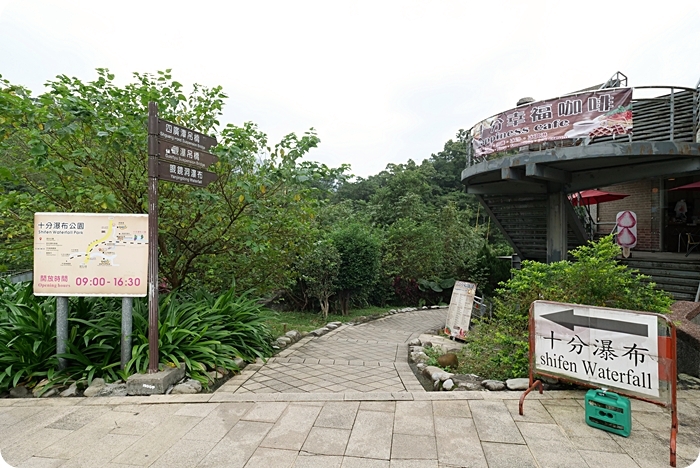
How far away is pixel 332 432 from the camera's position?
9.94 feet

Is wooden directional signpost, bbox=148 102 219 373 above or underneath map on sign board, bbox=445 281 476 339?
above

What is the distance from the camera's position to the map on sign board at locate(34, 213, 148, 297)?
4.14 meters

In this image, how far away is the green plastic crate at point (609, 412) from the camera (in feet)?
9.67

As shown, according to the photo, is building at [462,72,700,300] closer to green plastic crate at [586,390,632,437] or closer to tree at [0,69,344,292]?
tree at [0,69,344,292]

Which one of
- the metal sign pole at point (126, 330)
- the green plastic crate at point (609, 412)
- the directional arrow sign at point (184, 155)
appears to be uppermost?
the directional arrow sign at point (184, 155)

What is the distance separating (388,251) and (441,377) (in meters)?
8.89

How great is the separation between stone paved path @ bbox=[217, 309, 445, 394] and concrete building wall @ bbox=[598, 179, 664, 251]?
9107 millimetres

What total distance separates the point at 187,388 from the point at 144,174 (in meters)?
2.76

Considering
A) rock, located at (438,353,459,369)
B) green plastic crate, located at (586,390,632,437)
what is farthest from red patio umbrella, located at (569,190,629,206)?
green plastic crate, located at (586,390,632,437)

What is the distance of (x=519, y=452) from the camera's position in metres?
2.73

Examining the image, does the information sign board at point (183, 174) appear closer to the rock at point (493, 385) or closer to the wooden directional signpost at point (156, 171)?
the wooden directional signpost at point (156, 171)

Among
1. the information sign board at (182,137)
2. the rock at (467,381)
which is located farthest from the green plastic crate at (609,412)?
the information sign board at (182,137)

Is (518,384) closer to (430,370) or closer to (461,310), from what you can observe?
(430,370)

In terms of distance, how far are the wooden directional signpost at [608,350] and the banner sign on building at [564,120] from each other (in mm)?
5200
